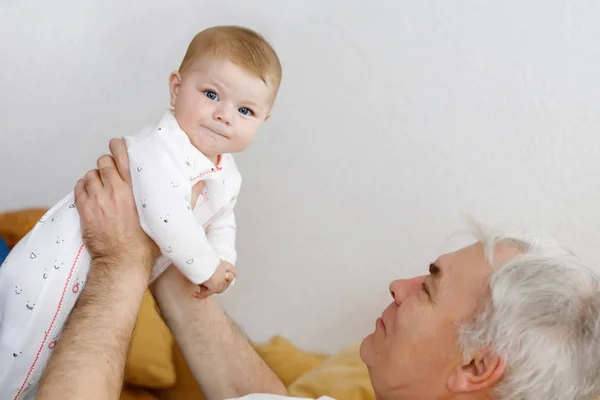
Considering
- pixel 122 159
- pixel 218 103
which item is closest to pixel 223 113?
pixel 218 103

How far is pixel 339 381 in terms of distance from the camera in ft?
6.37

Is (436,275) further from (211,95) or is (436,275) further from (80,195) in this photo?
(80,195)

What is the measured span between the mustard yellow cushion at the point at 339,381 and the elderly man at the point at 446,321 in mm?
356

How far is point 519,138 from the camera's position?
202 cm

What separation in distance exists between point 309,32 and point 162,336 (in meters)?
1.04

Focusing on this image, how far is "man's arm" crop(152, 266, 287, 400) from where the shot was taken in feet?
5.97

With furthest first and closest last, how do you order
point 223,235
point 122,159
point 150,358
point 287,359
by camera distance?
point 287,359
point 150,358
point 223,235
point 122,159

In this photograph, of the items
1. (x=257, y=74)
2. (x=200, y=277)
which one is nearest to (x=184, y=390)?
(x=200, y=277)

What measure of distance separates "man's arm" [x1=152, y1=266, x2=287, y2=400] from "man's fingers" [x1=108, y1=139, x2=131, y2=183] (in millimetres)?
358

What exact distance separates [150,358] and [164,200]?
2.89ft

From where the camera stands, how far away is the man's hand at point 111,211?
1494 mm

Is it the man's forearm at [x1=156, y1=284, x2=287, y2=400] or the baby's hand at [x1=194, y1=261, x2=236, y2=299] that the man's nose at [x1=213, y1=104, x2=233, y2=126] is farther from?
the man's forearm at [x1=156, y1=284, x2=287, y2=400]

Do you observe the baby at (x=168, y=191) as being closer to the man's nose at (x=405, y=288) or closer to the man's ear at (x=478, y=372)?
the man's nose at (x=405, y=288)

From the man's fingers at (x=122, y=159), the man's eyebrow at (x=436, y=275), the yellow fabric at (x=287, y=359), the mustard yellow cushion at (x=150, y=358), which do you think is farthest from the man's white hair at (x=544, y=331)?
the mustard yellow cushion at (x=150, y=358)
